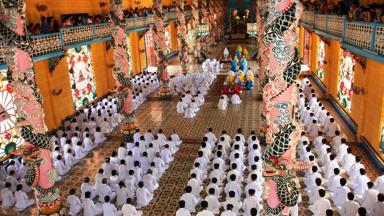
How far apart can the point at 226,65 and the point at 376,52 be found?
75.4 ft

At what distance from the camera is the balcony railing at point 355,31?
34.4 feet

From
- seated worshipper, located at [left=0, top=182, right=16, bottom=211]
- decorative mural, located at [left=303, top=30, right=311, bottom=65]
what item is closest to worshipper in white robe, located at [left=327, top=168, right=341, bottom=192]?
seated worshipper, located at [left=0, top=182, right=16, bottom=211]

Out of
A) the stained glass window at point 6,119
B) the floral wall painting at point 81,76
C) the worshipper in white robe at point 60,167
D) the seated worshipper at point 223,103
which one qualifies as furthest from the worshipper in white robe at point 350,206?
the floral wall painting at point 81,76

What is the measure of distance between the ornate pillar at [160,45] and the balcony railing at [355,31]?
353 inches

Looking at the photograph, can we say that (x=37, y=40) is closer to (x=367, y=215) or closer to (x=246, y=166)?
(x=246, y=166)

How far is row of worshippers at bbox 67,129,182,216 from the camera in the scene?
1056 cm

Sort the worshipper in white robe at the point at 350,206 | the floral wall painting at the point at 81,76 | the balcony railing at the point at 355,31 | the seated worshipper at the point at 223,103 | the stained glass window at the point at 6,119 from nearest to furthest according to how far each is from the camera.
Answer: the worshipper in white robe at the point at 350,206 < the balcony railing at the point at 355,31 < the stained glass window at the point at 6,119 < the seated worshipper at the point at 223,103 < the floral wall painting at the point at 81,76

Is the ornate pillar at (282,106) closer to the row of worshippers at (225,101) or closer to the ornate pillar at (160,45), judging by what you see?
the row of worshippers at (225,101)

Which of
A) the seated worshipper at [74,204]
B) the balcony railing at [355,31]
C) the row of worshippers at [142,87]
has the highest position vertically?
the balcony railing at [355,31]

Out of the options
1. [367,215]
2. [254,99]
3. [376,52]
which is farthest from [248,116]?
[367,215]

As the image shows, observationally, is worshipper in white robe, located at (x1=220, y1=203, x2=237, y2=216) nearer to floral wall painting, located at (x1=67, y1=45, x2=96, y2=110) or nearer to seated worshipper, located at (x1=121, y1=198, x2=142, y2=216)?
seated worshipper, located at (x1=121, y1=198, x2=142, y2=216)

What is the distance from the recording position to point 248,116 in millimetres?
18266

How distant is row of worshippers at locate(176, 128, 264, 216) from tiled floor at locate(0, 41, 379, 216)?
0.77 m

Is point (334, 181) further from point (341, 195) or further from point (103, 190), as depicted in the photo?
point (103, 190)
